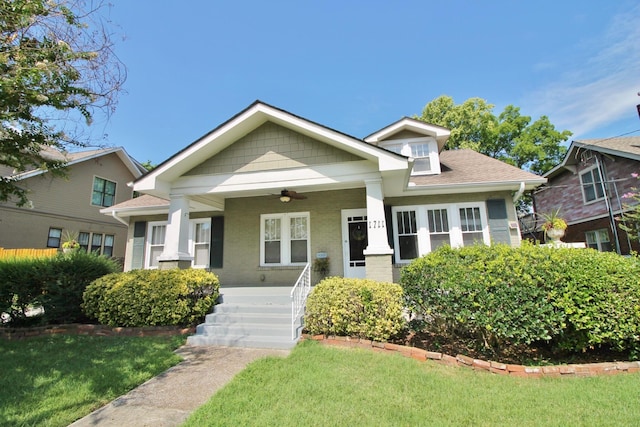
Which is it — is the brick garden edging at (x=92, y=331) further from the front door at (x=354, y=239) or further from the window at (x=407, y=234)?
the window at (x=407, y=234)

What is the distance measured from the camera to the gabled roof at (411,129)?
34.0ft

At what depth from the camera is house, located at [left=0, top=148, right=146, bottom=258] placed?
13.5 meters

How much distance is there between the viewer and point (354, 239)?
364 inches

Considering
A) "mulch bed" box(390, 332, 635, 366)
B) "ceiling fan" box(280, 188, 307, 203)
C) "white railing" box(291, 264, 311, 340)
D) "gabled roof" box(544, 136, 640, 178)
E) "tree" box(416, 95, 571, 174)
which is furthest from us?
"tree" box(416, 95, 571, 174)

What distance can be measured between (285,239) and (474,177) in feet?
20.4

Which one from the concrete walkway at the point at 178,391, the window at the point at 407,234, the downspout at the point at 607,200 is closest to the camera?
the concrete walkway at the point at 178,391

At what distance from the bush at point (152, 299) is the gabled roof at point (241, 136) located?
2526 mm

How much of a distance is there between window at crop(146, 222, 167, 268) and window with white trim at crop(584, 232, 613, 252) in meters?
18.0

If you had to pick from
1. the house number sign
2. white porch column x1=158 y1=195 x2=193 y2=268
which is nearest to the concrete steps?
white porch column x1=158 y1=195 x2=193 y2=268

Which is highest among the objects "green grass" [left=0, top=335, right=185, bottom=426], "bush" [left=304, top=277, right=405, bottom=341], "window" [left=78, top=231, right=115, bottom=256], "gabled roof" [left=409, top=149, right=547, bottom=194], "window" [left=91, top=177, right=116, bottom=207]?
"window" [left=91, top=177, right=116, bottom=207]

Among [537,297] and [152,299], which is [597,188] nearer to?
[537,297]

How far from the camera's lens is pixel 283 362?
4504 millimetres

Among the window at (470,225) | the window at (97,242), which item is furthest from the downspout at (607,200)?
the window at (97,242)

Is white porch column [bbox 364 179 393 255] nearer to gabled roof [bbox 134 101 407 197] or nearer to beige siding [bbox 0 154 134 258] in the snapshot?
gabled roof [bbox 134 101 407 197]
